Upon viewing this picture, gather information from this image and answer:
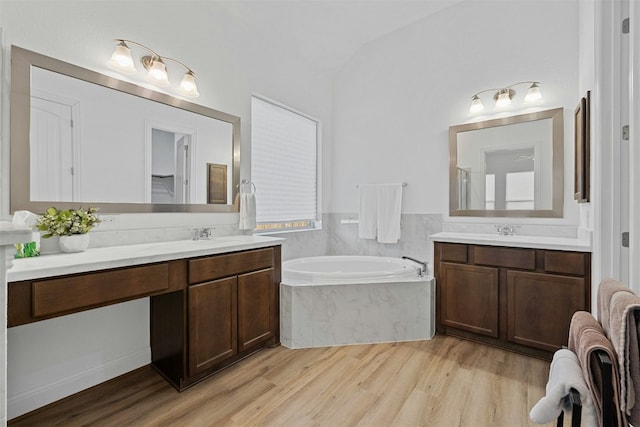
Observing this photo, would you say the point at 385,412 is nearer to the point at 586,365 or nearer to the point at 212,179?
the point at 586,365

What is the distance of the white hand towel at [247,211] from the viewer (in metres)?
2.68

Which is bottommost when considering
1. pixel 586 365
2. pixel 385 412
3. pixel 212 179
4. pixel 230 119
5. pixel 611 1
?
pixel 385 412

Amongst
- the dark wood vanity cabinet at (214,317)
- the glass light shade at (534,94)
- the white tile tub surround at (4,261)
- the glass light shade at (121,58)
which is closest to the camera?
the white tile tub surround at (4,261)

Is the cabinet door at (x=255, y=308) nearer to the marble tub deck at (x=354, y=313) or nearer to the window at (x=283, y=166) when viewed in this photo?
the marble tub deck at (x=354, y=313)

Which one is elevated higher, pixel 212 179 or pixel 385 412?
pixel 212 179

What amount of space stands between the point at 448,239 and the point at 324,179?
1.80 meters

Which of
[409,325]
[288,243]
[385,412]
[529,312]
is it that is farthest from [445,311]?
[288,243]

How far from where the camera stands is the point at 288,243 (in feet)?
10.9

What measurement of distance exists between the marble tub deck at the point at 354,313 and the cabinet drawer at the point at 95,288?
1053 mm

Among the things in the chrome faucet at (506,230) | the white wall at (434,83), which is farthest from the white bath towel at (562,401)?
the white wall at (434,83)

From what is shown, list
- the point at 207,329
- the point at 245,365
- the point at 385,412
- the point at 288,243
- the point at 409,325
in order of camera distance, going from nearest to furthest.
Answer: the point at 385,412
the point at 207,329
the point at 245,365
the point at 409,325
the point at 288,243

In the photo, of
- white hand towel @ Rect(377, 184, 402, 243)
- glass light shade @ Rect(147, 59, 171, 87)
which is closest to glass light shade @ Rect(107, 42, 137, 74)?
glass light shade @ Rect(147, 59, 171, 87)

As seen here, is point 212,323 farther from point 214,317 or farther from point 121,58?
point 121,58

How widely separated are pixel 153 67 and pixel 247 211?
1277mm
